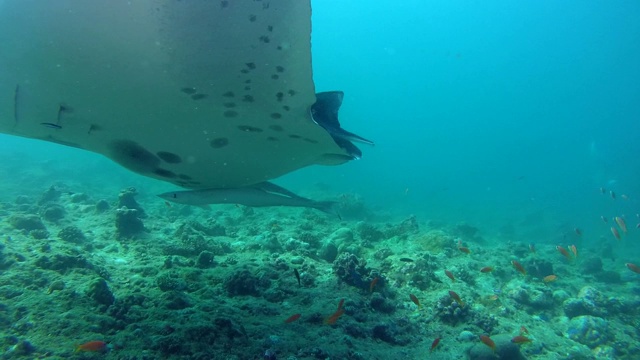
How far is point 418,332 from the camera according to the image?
18.2ft

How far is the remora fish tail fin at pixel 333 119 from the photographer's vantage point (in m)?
3.79

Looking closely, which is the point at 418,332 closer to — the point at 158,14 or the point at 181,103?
the point at 181,103

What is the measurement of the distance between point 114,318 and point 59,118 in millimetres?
2543

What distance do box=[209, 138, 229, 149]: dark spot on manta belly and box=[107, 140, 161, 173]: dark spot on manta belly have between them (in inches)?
32.0

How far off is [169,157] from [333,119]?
217 cm

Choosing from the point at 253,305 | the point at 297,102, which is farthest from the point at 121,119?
the point at 253,305

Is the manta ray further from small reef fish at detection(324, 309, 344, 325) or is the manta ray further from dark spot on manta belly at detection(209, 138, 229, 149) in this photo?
small reef fish at detection(324, 309, 344, 325)

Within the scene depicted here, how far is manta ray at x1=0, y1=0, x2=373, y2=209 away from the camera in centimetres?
233

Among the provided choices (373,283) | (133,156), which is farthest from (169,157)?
(373,283)

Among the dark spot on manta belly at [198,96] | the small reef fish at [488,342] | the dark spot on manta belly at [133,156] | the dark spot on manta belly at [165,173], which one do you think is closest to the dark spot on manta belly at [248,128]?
the dark spot on manta belly at [198,96]

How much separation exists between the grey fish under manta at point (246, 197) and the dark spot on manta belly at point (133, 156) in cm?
89

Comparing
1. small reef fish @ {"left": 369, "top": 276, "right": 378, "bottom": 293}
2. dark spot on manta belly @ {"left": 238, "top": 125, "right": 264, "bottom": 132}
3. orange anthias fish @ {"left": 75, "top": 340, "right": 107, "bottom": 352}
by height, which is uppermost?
dark spot on manta belly @ {"left": 238, "top": 125, "right": 264, "bottom": 132}

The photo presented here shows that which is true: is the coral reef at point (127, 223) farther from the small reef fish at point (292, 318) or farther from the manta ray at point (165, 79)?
the small reef fish at point (292, 318)

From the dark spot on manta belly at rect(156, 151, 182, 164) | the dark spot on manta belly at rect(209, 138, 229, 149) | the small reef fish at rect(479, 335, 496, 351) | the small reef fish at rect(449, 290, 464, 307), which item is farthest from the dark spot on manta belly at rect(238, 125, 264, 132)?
the small reef fish at rect(449, 290, 464, 307)
